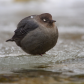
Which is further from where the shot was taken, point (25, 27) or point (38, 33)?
point (25, 27)

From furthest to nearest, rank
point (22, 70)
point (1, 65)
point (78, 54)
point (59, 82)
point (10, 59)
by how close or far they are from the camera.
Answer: point (78, 54)
point (10, 59)
point (1, 65)
point (22, 70)
point (59, 82)

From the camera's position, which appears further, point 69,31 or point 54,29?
point 69,31

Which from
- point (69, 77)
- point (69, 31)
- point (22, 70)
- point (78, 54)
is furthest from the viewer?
point (69, 31)

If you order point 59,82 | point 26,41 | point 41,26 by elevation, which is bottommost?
point 59,82

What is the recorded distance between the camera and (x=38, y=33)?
4.19 meters

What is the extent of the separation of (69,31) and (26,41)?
16.5 feet

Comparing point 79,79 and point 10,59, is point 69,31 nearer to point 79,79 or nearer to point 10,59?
point 10,59

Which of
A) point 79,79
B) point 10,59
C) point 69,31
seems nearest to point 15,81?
point 79,79

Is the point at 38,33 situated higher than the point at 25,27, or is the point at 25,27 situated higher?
the point at 25,27

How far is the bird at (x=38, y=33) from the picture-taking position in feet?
13.8

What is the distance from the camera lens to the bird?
420cm

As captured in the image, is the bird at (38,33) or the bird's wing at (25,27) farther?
Answer: the bird's wing at (25,27)

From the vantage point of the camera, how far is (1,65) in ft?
13.5

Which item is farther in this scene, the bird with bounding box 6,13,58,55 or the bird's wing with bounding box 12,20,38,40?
the bird's wing with bounding box 12,20,38,40
